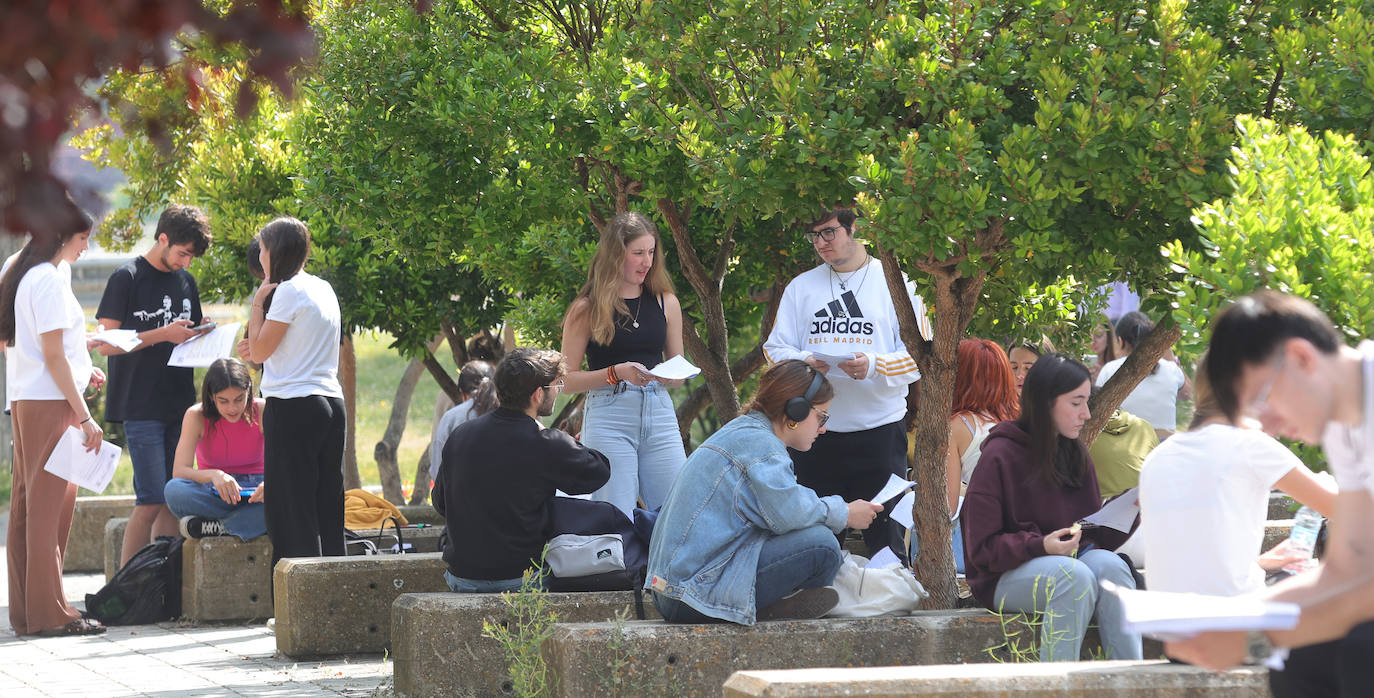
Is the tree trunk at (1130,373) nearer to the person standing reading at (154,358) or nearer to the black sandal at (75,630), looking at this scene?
the person standing reading at (154,358)

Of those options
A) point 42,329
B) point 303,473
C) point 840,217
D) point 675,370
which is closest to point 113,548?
point 42,329

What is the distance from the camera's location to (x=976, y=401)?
7.10m

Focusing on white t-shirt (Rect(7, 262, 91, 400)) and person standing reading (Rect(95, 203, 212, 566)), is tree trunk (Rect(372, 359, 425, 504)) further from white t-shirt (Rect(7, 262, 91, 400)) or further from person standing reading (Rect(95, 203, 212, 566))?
white t-shirt (Rect(7, 262, 91, 400))

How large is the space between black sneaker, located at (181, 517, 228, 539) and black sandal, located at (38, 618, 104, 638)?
2.17 feet

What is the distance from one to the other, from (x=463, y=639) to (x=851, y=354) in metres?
2.10

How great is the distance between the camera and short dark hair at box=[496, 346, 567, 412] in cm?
585

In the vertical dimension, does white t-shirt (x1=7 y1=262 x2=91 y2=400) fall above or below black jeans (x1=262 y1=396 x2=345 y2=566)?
above

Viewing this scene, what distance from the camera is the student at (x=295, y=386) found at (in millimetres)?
7004

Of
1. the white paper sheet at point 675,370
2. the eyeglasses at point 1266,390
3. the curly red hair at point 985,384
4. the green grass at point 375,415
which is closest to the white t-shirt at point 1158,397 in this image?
the curly red hair at point 985,384

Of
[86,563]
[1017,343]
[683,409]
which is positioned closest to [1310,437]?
[1017,343]

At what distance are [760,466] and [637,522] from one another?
46.9 inches

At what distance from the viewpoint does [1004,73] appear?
5.38 m

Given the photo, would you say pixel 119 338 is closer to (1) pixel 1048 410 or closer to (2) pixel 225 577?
(2) pixel 225 577

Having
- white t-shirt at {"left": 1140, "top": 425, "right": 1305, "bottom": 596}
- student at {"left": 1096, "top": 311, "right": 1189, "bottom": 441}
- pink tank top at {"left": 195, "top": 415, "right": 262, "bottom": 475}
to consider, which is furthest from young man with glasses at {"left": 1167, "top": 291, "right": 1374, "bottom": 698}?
student at {"left": 1096, "top": 311, "right": 1189, "bottom": 441}
